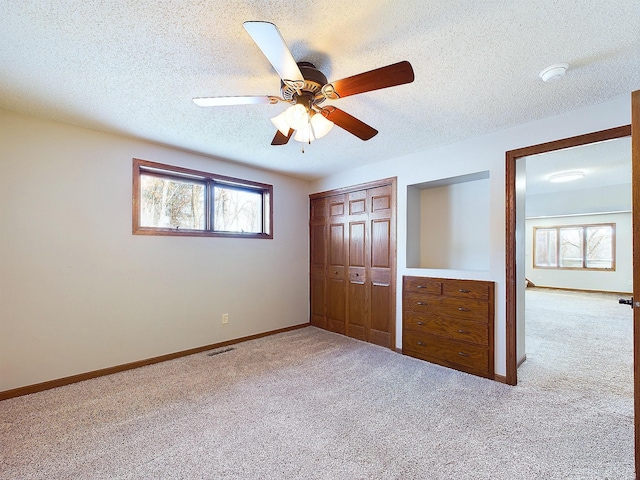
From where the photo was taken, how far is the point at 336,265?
430 centimetres

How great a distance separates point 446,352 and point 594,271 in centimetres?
743

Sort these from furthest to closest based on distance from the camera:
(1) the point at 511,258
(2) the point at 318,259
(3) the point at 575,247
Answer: (3) the point at 575,247 < (2) the point at 318,259 < (1) the point at 511,258

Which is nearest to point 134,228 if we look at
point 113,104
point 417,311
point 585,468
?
point 113,104

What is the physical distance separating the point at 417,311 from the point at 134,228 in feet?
10.3

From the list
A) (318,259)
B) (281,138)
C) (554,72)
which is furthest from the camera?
(318,259)

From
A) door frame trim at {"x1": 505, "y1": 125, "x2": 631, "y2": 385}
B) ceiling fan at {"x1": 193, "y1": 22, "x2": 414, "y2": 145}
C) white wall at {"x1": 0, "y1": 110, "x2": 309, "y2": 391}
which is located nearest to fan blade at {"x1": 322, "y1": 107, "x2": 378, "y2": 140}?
ceiling fan at {"x1": 193, "y1": 22, "x2": 414, "y2": 145}

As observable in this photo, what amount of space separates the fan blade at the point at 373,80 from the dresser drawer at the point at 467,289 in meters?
2.15

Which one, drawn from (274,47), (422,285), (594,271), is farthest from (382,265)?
(594,271)

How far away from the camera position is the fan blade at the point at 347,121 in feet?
6.27

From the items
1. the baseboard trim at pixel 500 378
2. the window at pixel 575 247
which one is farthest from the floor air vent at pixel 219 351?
the window at pixel 575 247

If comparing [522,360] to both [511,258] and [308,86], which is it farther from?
[308,86]

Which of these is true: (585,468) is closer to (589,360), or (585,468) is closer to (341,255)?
(589,360)

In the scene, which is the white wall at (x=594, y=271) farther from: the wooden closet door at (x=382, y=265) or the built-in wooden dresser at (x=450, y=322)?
the wooden closet door at (x=382, y=265)

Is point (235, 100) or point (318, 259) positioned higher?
point (235, 100)
